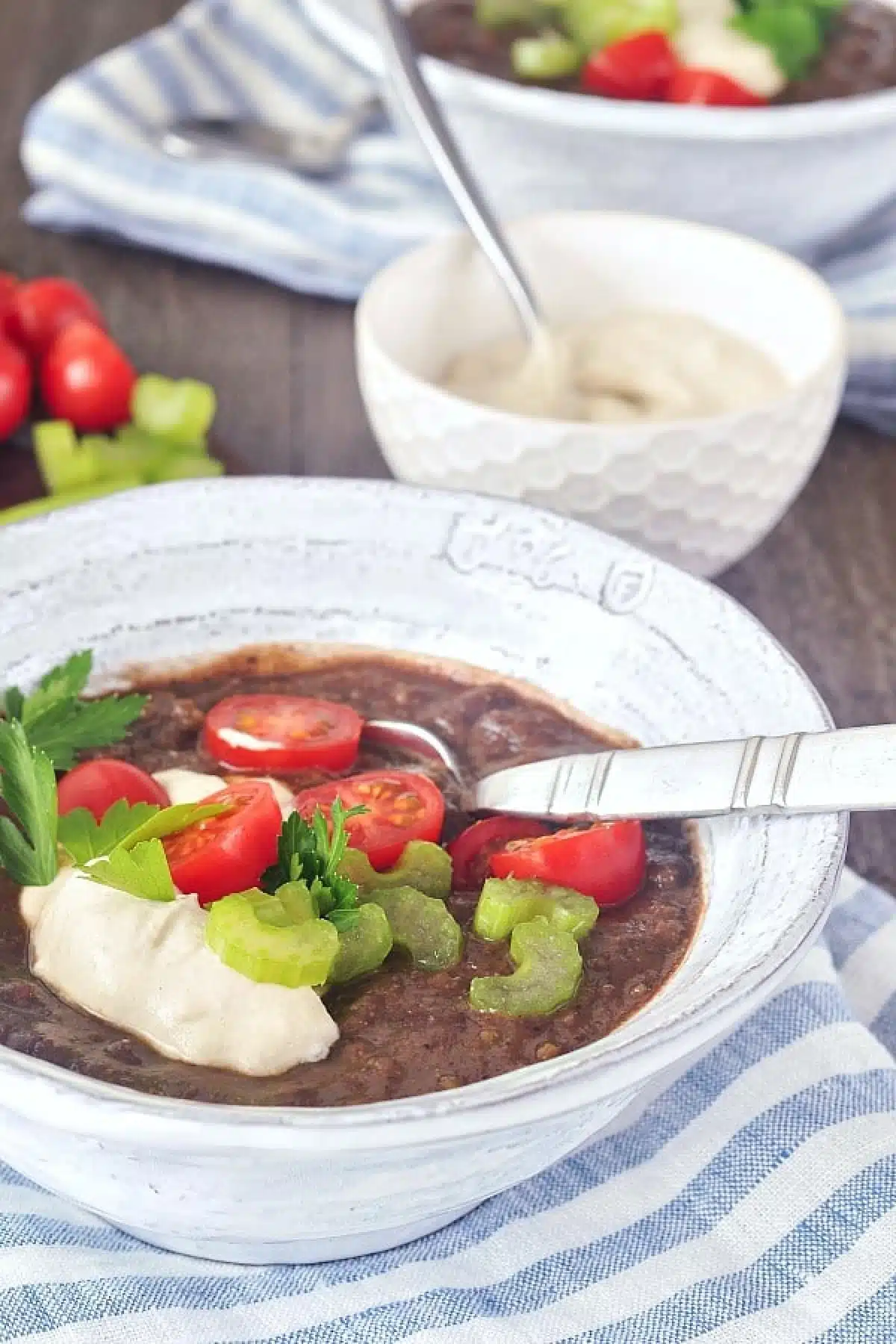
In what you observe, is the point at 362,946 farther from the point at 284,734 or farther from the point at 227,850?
the point at 284,734

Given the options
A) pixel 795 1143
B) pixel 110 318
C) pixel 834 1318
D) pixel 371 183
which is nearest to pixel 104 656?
pixel 795 1143

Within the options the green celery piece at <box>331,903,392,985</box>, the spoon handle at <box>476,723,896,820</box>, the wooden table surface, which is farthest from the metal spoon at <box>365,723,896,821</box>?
the wooden table surface

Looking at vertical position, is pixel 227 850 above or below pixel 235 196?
above

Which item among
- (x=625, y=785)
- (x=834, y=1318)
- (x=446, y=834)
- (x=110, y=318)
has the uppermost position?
(x=625, y=785)

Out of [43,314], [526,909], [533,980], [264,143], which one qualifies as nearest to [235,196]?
[264,143]

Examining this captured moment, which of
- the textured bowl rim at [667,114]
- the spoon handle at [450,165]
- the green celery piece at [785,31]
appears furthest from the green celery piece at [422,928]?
the green celery piece at [785,31]

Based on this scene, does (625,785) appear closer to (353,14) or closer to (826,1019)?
(826,1019)

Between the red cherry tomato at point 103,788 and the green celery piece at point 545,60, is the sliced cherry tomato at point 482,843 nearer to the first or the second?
the red cherry tomato at point 103,788
